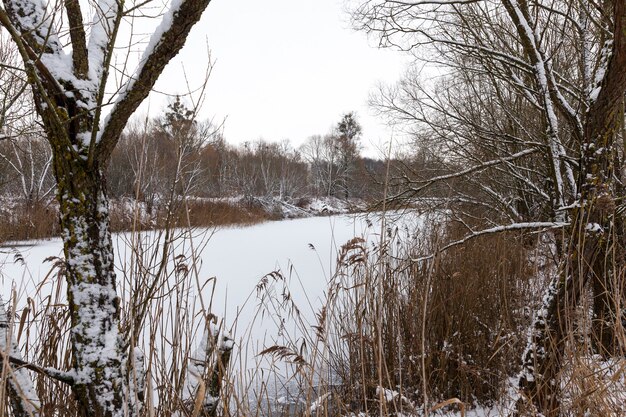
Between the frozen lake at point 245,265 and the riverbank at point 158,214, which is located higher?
the riverbank at point 158,214

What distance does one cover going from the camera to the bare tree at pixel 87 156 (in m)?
0.99

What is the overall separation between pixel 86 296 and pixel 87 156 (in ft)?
1.31

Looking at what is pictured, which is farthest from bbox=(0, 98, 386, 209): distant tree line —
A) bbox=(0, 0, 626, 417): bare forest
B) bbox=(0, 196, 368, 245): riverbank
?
bbox=(0, 0, 626, 417): bare forest

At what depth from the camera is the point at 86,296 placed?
1.02m

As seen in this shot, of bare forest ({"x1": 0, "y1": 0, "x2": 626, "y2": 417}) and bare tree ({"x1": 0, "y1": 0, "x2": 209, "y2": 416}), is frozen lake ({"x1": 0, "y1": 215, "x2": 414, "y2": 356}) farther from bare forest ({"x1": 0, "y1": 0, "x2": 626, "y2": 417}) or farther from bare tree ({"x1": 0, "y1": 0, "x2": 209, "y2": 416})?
bare tree ({"x1": 0, "y1": 0, "x2": 209, "y2": 416})

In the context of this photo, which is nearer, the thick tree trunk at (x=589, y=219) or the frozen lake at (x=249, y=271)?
the thick tree trunk at (x=589, y=219)

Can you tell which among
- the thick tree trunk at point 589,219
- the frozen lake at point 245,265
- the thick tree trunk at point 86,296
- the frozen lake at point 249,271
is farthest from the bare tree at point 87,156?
the frozen lake at point 245,265

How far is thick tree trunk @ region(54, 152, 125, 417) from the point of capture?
102 cm

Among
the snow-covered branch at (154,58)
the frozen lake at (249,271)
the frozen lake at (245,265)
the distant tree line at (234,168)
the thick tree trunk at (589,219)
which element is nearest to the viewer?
the snow-covered branch at (154,58)

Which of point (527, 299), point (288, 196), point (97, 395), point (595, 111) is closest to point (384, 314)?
point (527, 299)

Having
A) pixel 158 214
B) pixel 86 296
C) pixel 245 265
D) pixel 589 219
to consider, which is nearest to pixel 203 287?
pixel 86 296

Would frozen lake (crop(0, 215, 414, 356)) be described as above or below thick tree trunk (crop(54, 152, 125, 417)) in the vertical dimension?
below

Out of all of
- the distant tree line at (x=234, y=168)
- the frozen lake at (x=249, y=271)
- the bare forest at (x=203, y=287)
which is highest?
the distant tree line at (x=234, y=168)

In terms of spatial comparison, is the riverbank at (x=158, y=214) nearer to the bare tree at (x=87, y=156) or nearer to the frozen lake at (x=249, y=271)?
the bare tree at (x=87, y=156)
